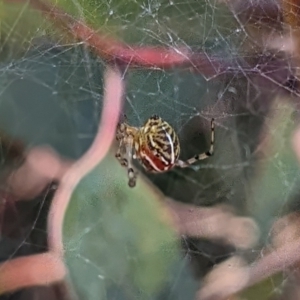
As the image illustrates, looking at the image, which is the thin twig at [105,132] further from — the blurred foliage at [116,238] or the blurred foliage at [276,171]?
the blurred foliage at [276,171]

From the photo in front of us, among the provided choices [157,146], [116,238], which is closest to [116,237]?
[116,238]

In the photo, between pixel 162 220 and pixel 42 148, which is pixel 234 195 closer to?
pixel 162 220

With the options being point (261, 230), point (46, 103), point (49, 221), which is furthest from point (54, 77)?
point (261, 230)

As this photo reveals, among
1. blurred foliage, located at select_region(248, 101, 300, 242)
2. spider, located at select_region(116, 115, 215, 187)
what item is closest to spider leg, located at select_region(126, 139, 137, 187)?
spider, located at select_region(116, 115, 215, 187)

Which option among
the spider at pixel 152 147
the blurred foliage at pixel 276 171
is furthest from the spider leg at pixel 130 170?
the blurred foliage at pixel 276 171

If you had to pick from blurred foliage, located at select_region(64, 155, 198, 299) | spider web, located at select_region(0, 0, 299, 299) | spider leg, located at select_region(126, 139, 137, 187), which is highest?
spider web, located at select_region(0, 0, 299, 299)

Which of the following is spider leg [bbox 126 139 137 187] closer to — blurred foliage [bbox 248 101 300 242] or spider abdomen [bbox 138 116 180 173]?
spider abdomen [bbox 138 116 180 173]
